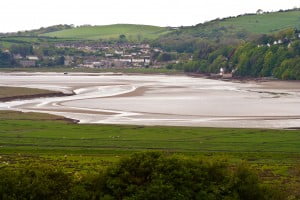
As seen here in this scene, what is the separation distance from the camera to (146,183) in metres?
29.4

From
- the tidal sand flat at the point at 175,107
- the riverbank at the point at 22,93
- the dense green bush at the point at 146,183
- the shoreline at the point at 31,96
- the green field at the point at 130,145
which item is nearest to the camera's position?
the dense green bush at the point at 146,183

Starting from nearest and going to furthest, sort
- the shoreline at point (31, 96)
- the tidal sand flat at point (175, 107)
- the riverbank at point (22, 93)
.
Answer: the tidal sand flat at point (175, 107), the shoreline at point (31, 96), the riverbank at point (22, 93)

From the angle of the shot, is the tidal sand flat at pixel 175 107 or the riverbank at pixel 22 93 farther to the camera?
the riverbank at pixel 22 93

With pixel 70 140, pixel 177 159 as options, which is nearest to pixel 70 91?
pixel 70 140

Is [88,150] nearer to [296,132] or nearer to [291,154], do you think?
[291,154]

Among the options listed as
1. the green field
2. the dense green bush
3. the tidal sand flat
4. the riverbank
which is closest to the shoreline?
the riverbank

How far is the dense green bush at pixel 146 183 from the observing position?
1126 inches

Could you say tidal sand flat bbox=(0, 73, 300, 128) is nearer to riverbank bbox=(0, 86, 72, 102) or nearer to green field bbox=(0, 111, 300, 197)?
riverbank bbox=(0, 86, 72, 102)

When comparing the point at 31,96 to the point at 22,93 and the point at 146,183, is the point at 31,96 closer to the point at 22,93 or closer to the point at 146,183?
the point at 22,93

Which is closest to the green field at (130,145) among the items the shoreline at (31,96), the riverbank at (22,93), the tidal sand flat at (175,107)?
the tidal sand flat at (175,107)

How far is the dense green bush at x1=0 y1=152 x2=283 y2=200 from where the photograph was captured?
93.9ft

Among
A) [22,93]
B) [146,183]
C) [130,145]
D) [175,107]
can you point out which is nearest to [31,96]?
[22,93]

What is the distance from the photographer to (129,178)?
29.8 metres

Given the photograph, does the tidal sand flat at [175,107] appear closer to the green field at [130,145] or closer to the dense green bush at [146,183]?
the green field at [130,145]
